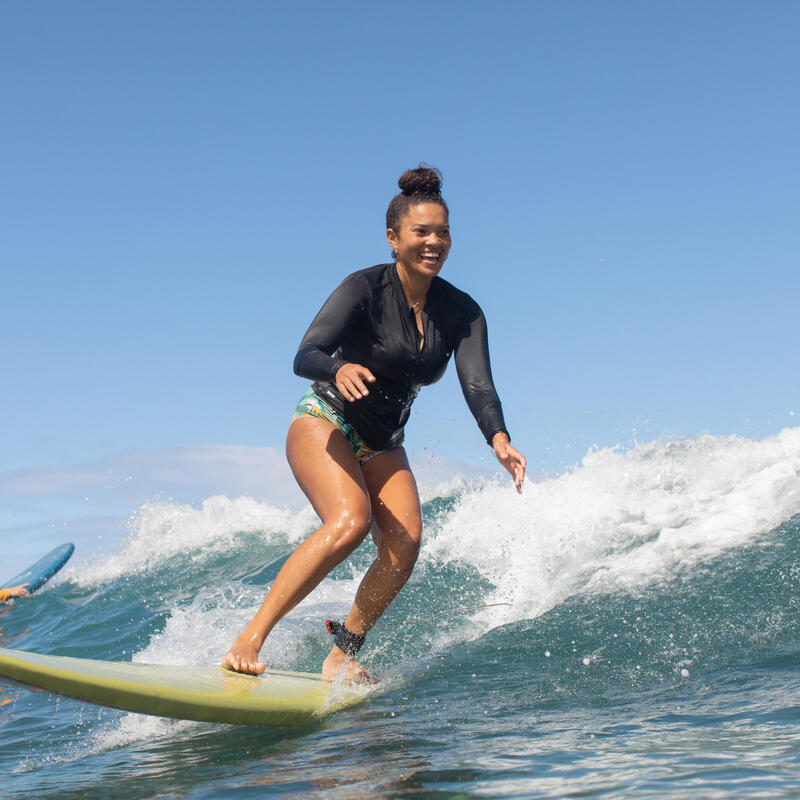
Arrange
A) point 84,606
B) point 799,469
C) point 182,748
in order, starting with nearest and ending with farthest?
point 182,748, point 799,469, point 84,606

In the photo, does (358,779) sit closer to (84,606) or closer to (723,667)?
(723,667)

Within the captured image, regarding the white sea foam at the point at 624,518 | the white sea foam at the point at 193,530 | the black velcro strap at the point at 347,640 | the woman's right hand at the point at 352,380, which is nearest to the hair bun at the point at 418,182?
the woman's right hand at the point at 352,380

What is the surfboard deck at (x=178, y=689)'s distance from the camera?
9.70 ft

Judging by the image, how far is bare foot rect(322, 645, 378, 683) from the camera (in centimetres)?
404

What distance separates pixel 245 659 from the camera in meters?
3.52

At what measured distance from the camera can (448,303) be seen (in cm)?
408

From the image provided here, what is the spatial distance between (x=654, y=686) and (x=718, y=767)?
1386 millimetres

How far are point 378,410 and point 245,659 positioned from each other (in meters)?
1.27

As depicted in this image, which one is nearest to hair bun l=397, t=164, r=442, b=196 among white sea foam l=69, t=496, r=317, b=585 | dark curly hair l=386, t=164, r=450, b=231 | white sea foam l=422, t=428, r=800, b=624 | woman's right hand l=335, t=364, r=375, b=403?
dark curly hair l=386, t=164, r=450, b=231

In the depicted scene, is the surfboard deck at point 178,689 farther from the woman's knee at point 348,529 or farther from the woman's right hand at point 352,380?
the woman's right hand at point 352,380

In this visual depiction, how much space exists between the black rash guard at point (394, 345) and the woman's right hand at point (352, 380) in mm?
386

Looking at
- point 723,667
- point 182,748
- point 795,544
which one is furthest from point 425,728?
point 795,544

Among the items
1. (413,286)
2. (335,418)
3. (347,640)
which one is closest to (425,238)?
(413,286)

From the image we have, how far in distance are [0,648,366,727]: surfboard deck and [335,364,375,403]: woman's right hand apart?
4.18ft
